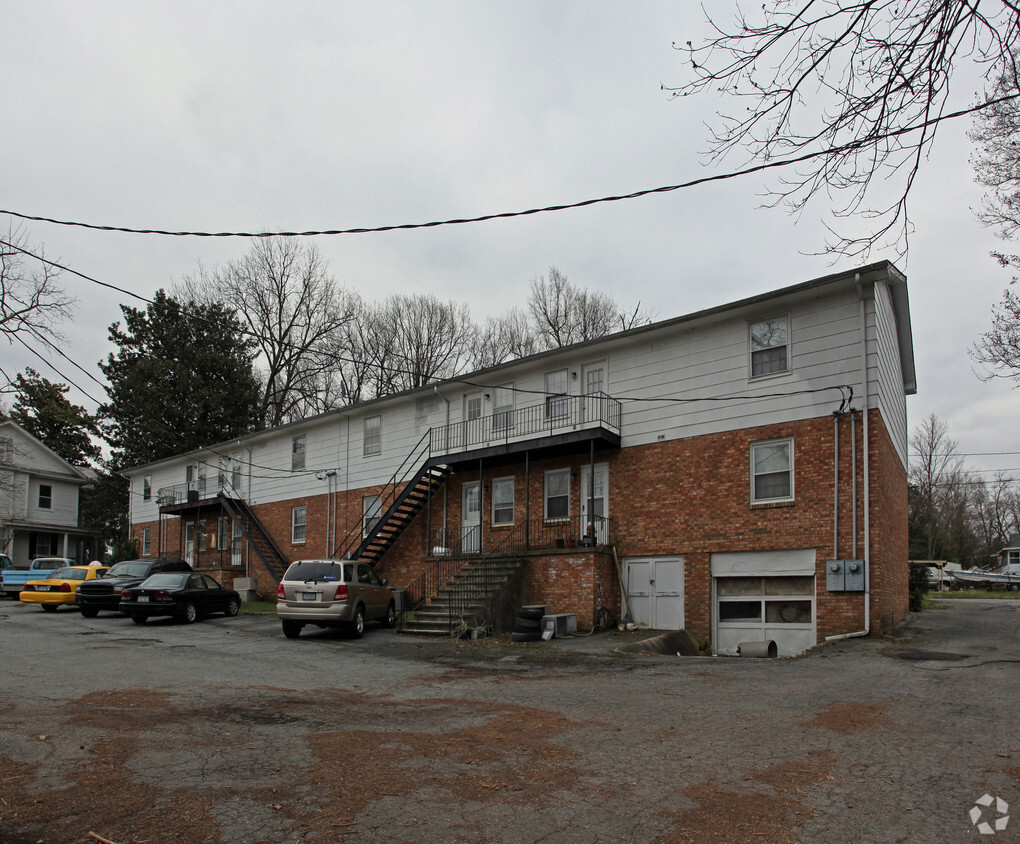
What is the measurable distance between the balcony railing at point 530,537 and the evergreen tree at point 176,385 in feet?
79.1

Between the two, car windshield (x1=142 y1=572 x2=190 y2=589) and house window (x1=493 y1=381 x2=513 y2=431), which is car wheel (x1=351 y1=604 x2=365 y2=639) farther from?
house window (x1=493 y1=381 x2=513 y2=431)

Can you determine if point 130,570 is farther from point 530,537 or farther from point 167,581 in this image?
point 530,537

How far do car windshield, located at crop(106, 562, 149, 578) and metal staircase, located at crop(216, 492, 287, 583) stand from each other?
15.4 ft

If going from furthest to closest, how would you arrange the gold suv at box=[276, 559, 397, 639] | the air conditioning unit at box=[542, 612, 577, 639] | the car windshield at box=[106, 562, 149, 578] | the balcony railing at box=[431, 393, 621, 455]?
the car windshield at box=[106, 562, 149, 578] < the balcony railing at box=[431, 393, 621, 455] < the gold suv at box=[276, 559, 397, 639] < the air conditioning unit at box=[542, 612, 577, 639]

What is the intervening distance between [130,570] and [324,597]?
33.2 ft

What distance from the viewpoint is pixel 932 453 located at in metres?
58.3

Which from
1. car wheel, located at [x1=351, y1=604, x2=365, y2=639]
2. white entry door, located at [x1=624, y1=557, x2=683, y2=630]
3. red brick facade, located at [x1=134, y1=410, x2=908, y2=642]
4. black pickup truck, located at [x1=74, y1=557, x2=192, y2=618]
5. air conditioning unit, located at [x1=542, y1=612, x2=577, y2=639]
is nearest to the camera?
red brick facade, located at [x1=134, y1=410, x2=908, y2=642]

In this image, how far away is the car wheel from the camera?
17.6 meters

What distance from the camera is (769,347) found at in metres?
16.9

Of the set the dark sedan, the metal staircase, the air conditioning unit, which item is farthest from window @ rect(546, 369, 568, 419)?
Result: the metal staircase

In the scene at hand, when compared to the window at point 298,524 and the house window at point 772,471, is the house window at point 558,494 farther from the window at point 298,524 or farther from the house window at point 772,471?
the window at point 298,524

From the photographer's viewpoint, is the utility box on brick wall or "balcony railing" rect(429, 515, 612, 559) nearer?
the utility box on brick wall

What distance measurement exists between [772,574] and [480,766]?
11.4 m

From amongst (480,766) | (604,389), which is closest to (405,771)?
(480,766)
